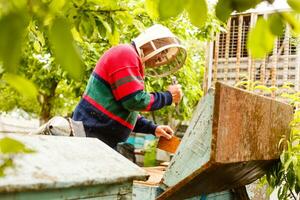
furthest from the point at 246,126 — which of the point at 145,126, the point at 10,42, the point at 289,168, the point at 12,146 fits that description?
the point at 10,42

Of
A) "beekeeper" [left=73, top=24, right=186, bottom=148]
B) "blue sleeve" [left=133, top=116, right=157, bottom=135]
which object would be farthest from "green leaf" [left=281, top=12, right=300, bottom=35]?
"blue sleeve" [left=133, top=116, right=157, bottom=135]

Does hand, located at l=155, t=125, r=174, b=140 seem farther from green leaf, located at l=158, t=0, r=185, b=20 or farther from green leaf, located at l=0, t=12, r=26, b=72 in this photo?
green leaf, located at l=0, t=12, r=26, b=72

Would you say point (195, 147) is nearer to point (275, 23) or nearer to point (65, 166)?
point (65, 166)

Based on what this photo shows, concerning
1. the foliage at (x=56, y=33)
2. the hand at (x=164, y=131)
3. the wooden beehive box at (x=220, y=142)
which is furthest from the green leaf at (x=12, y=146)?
the hand at (x=164, y=131)

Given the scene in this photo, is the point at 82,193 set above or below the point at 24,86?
below

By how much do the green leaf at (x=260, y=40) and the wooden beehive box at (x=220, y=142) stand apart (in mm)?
1155

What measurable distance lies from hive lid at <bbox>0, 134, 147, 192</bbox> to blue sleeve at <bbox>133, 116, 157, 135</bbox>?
4.93 ft

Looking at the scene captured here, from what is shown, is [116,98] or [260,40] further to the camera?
[116,98]

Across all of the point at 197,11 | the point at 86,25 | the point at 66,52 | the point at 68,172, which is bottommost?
the point at 68,172

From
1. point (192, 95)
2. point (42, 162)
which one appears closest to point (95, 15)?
point (42, 162)

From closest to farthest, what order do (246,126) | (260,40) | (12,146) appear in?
(12,146) → (260,40) → (246,126)

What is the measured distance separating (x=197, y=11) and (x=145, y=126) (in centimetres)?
246

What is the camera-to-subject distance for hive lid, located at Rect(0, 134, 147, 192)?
3.28 feet

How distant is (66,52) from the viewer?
47 cm
